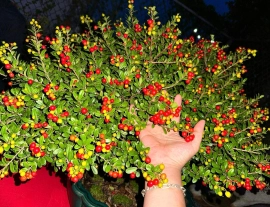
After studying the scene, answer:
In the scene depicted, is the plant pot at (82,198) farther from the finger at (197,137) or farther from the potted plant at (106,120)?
the finger at (197,137)

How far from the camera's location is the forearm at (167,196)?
1.34m

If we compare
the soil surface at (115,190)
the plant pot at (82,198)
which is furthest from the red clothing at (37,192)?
the plant pot at (82,198)

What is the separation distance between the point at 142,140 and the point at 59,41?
2.65 ft

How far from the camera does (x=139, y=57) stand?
6.41ft

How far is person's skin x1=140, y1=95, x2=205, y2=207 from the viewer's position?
136 centimetres

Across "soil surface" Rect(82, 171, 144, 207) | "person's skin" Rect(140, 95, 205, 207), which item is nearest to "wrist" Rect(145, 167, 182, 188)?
"person's skin" Rect(140, 95, 205, 207)

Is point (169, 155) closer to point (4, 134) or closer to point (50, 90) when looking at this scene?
point (50, 90)

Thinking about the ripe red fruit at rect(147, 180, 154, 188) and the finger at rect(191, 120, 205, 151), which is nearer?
the ripe red fruit at rect(147, 180, 154, 188)

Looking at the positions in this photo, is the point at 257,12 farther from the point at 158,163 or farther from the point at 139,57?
the point at 158,163

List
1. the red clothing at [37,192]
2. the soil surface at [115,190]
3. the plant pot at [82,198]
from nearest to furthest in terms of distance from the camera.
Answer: the plant pot at [82,198]
the soil surface at [115,190]
the red clothing at [37,192]

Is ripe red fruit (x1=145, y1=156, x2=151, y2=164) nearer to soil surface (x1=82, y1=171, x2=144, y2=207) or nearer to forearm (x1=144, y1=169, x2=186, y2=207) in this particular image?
forearm (x1=144, y1=169, x2=186, y2=207)

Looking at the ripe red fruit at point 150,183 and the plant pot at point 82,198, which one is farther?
A: the plant pot at point 82,198

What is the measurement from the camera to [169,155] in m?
1.48

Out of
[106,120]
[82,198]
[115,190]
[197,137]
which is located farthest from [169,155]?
[115,190]
